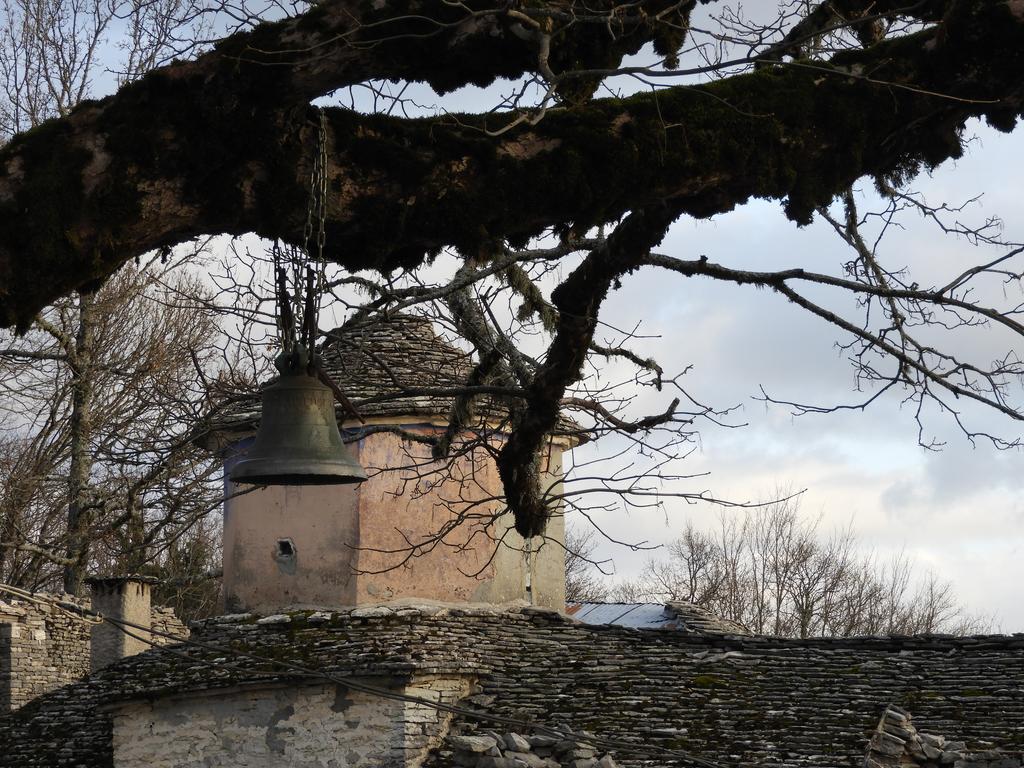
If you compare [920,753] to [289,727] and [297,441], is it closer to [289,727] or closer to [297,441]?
[289,727]

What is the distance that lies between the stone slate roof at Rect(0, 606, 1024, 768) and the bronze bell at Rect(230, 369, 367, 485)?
7.13 m

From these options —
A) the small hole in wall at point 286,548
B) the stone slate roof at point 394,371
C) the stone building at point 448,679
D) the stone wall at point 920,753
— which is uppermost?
the stone slate roof at point 394,371

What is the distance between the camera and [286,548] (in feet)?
Result: 53.0

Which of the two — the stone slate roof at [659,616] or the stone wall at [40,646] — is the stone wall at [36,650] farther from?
the stone slate roof at [659,616]

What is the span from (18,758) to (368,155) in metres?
13.2

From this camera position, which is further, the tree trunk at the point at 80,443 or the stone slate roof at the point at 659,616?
the tree trunk at the point at 80,443

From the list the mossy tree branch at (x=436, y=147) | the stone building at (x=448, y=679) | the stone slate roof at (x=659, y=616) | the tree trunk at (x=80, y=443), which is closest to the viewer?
the mossy tree branch at (x=436, y=147)

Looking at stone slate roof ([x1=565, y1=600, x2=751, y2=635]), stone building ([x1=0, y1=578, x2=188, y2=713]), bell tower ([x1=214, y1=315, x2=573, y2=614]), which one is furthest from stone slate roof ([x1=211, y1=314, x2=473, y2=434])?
stone building ([x1=0, y1=578, x2=188, y2=713])

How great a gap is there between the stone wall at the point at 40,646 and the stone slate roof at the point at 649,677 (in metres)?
4.17

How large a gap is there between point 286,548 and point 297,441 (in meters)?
10.8

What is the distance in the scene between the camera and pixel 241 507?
16500mm

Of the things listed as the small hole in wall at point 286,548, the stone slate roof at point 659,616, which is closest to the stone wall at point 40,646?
the small hole in wall at point 286,548

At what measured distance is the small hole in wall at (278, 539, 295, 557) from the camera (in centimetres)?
1609

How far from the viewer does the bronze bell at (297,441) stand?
18.3 ft
